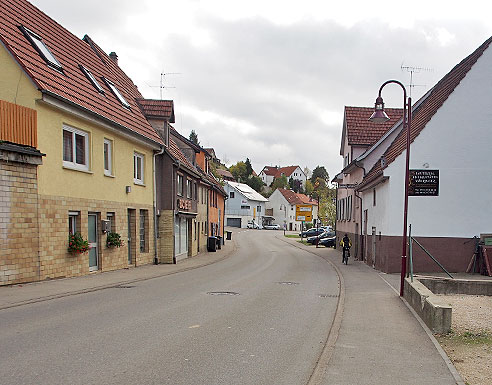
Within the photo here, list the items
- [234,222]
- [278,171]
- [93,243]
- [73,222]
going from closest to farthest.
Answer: [73,222] → [93,243] → [234,222] → [278,171]

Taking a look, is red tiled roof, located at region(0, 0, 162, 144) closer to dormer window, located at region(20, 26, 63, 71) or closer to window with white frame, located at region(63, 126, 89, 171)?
dormer window, located at region(20, 26, 63, 71)

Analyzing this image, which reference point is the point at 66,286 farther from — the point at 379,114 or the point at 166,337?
the point at 379,114

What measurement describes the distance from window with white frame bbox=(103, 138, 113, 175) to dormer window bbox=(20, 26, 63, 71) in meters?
3.29

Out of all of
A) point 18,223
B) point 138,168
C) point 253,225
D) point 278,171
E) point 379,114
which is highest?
point 379,114

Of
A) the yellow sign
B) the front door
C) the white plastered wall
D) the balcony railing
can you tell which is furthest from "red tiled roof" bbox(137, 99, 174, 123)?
the yellow sign

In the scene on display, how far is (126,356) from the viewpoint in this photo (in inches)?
273

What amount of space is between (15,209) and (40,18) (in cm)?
974

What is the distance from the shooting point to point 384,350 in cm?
802

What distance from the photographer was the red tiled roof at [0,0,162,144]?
50.1ft

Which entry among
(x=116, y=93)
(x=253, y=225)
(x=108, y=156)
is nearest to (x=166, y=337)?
(x=108, y=156)

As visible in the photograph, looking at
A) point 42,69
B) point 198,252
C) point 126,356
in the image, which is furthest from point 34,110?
point 198,252

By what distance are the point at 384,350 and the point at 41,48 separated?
48.8 feet

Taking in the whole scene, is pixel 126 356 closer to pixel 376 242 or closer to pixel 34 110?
pixel 34 110

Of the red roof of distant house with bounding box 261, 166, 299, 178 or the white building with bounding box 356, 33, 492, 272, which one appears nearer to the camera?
the white building with bounding box 356, 33, 492, 272
